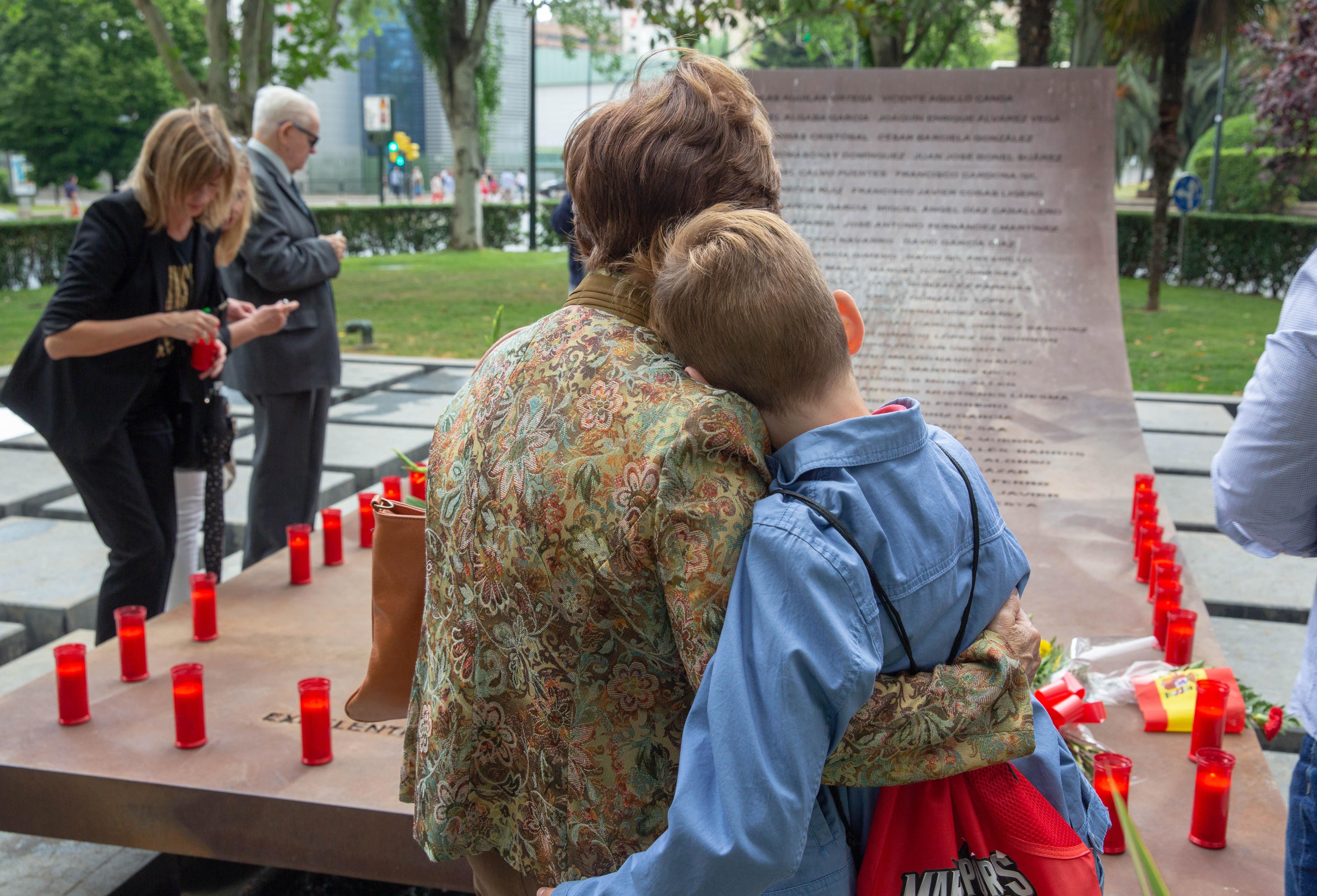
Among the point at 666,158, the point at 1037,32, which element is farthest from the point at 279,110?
the point at 1037,32

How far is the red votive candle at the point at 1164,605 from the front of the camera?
3.39 metres

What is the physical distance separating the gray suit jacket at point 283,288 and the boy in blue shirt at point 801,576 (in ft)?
11.8

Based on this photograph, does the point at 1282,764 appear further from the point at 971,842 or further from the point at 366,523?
the point at 366,523

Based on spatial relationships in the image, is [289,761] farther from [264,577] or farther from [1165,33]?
[1165,33]

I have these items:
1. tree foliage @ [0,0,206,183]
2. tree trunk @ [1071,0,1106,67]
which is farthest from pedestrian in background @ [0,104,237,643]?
tree foliage @ [0,0,206,183]

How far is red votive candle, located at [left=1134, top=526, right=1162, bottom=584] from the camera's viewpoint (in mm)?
4070

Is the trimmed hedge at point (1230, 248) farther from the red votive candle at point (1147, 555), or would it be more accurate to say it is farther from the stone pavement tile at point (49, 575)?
the stone pavement tile at point (49, 575)

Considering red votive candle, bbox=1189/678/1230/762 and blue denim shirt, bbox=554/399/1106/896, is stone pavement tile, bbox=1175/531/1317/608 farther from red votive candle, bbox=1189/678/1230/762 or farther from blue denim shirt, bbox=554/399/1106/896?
blue denim shirt, bbox=554/399/1106/896

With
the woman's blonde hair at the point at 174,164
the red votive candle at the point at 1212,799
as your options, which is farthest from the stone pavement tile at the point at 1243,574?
the woman's blonde hair at the point at 174,164

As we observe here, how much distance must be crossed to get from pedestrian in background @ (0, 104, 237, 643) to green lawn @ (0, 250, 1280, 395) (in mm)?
4546

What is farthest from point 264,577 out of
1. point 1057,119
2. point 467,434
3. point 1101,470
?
point 1057,119

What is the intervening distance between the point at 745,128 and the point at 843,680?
67 centimetres

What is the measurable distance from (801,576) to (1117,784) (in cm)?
140

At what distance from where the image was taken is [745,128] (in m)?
1.31
